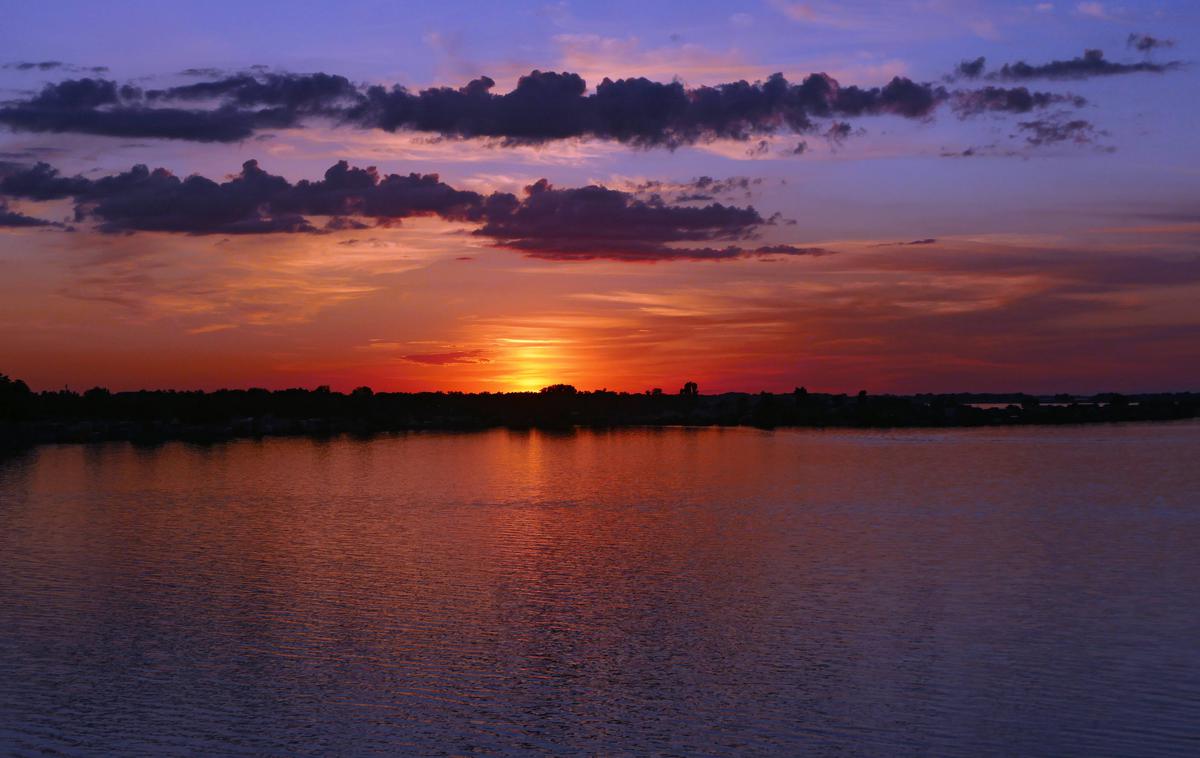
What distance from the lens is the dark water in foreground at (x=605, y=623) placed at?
2045 cm

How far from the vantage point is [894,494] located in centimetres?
6297

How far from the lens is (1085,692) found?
72.7 feet

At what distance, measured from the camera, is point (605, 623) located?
28.9 metres

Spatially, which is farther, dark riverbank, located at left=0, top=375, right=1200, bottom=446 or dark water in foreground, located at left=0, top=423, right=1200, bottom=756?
dark riverbank, located at left=0, top=375, right=1200, bottom=446

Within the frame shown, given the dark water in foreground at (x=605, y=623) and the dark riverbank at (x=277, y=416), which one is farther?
the dark riverbank at (x=277, y=416)

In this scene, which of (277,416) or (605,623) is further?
(277,416)

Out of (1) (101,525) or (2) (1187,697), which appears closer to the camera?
(2) (1187,697)

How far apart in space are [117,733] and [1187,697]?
66.7 ft

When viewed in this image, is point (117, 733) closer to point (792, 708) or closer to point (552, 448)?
point (792, 708)

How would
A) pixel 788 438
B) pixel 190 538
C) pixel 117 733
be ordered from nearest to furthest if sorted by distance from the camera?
pixel 117 733
pixel 190 538
pixel 788 438

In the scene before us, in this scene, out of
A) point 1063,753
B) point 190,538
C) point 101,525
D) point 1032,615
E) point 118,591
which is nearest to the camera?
point 1063,753

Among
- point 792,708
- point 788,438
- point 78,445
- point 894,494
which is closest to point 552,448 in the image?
point 788,438

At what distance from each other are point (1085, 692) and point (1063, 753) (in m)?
3.76

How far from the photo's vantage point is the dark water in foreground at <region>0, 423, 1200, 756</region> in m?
20.5
